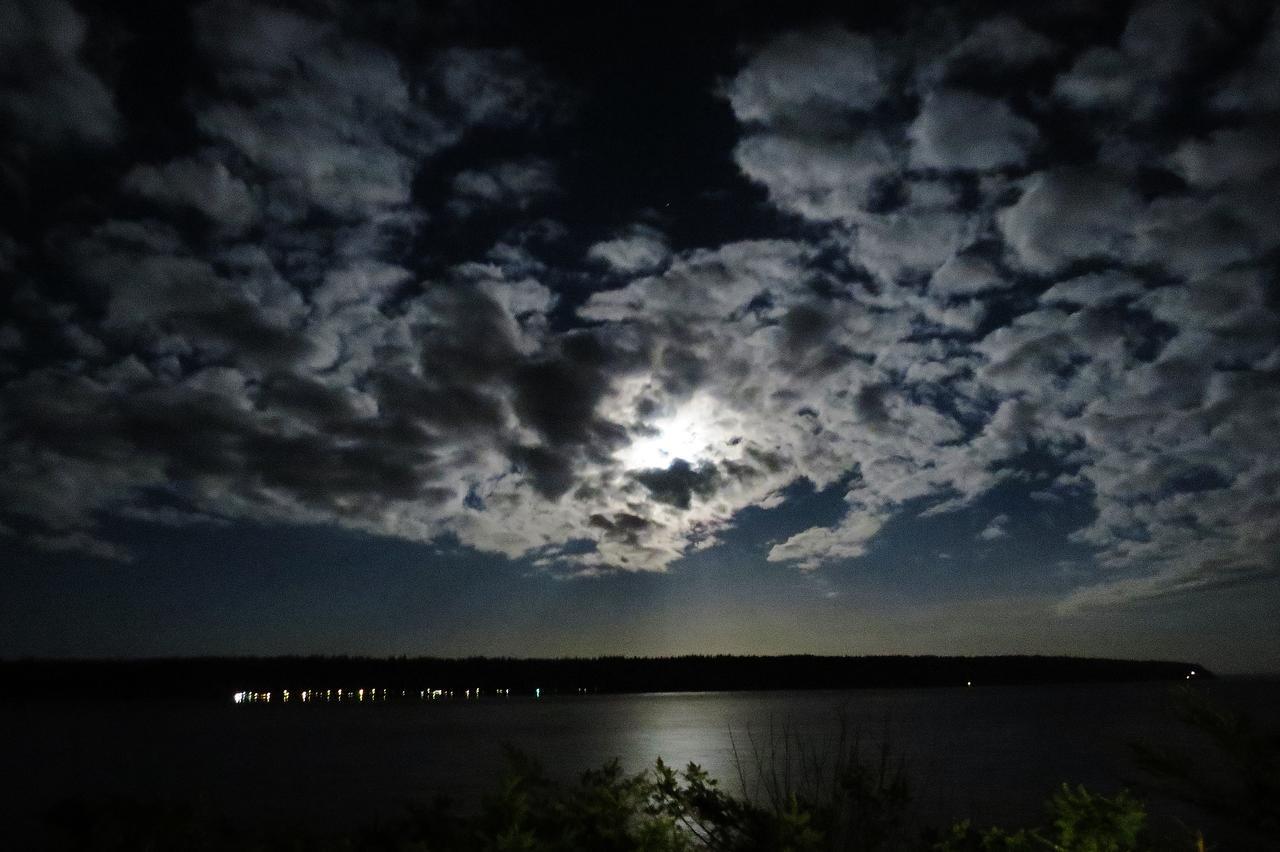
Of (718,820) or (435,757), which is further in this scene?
(435,757)

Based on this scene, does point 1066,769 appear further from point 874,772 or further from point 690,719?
point 690,719

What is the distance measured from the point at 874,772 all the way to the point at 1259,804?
3.65m

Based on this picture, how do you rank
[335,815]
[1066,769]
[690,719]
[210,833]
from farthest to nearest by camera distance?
1. [690,719]
2. [1066,769]
3. [335,815]
4. [210,833]

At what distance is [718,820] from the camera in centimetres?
632

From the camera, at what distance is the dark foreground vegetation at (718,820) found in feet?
11.5

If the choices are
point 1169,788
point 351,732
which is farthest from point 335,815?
point 351,732

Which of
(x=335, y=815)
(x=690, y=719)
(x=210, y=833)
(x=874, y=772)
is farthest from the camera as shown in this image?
(x=690, y=719)

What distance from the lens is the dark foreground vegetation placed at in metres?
3.50

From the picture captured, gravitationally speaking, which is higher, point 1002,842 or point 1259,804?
point 1259,804

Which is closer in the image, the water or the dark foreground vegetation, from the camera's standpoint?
the dark foreground vegetation

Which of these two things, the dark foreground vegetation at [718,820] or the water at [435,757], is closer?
the dark foreground vegetation at [718,820]

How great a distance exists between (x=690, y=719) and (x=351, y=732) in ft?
183

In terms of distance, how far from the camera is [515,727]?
439ft

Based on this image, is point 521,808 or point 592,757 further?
point 592,757
